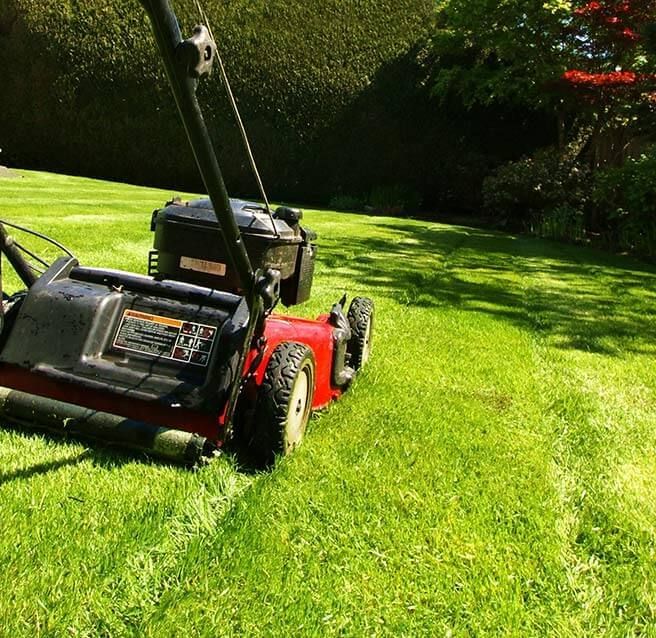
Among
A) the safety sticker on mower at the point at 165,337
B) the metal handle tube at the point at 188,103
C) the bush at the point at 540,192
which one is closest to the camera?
the metal handle tube at the point at 188,103

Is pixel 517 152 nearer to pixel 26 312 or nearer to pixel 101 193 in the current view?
pixel 101 193

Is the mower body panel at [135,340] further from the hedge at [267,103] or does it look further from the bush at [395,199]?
the hedge at [267,103]

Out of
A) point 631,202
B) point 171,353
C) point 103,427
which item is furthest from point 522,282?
point 103,427

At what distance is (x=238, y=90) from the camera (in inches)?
617

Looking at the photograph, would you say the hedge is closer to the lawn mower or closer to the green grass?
the green grass

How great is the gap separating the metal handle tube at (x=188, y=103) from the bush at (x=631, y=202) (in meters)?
10.0

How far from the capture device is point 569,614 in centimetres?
163

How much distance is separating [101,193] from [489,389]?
974 centimetres

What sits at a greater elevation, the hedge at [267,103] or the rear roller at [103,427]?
the hedge at [267,103]

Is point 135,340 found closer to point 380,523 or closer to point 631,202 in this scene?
point 380,523

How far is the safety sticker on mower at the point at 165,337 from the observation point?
217 centimetres

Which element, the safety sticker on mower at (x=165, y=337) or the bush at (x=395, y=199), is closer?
the safety sticker on mower at (x=165, y=337)

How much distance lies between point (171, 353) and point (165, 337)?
0.06 meters

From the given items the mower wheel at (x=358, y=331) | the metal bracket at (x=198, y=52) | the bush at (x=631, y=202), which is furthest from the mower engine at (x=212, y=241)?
the bush at (x=631, y=202)
